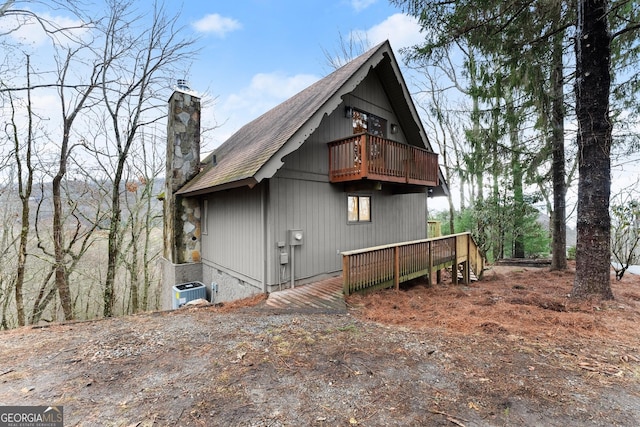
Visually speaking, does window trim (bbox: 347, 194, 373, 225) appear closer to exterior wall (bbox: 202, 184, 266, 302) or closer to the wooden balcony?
the wooden balcony

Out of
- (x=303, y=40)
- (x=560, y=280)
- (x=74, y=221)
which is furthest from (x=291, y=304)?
(x=303, y=40)

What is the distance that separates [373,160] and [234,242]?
437cm

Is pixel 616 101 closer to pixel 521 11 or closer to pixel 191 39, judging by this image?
pixel 521 11

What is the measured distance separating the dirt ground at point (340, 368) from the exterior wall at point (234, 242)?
202 centimetres

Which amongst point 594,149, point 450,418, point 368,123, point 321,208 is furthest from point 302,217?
point 594,149

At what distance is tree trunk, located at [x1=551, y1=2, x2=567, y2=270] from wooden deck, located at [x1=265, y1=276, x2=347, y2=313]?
8.37m

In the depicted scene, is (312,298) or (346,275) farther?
(312,298)

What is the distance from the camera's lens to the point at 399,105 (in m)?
9.71

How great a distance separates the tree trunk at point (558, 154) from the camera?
26.0 feet

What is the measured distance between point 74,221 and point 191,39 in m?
8.15

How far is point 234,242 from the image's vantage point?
7.60 meters

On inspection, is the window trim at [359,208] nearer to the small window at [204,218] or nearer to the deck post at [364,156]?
the deck post at [364,156]

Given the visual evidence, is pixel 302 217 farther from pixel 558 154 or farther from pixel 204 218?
pixel 558 154

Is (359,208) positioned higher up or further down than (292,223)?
higher up
